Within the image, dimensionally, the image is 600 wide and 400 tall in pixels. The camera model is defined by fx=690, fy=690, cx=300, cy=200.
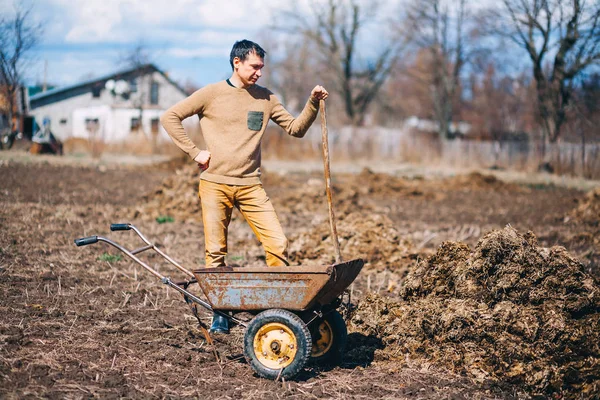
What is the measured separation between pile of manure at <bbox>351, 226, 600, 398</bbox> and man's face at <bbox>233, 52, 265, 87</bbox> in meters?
2.08

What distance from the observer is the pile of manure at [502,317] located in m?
4.70

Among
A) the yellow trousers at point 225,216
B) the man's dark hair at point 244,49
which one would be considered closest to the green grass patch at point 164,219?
the yellow trousers at point 225,216

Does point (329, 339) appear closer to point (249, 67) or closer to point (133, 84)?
point (249, 67)

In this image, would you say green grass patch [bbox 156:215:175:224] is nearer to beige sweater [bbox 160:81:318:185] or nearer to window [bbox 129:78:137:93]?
beige sweater [bbox 160:81:318:185]

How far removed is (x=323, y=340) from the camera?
16.8ft

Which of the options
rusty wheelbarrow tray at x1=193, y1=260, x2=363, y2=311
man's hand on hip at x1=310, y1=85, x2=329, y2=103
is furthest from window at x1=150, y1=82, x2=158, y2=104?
rusty wheelbarrow tray at x1=193, y1=260, x2=363, y2=311

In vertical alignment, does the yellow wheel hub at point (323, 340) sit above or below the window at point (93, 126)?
below

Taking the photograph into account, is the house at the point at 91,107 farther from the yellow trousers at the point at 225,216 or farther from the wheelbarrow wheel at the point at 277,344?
the wheelbarrow wheel at the point at 277,344

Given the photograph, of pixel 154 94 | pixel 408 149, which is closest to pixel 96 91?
pixel 154 94

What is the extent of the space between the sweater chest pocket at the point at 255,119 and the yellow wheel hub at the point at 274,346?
1555 millimetres

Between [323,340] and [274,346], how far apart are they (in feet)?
1.97

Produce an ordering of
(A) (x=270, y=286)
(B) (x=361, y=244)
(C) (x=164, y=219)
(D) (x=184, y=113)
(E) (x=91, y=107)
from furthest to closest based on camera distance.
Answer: (E) (x=91, y=107), (C) (x=164, y=219), (B) (x=361, y=244), (D) (x=184, y=113), (A) (x=270, y=286)

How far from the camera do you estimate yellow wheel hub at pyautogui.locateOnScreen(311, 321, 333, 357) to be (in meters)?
5.09

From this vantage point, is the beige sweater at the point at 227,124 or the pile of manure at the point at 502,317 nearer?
the pile of manure at the point at 502,317
